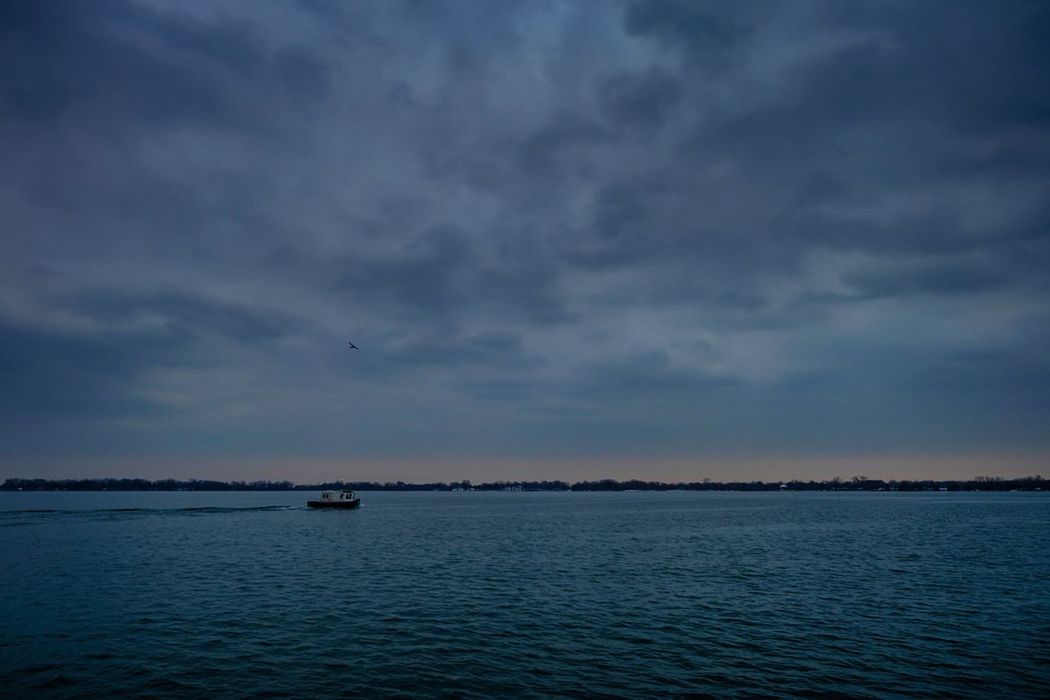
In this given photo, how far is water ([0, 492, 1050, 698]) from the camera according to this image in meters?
26.1

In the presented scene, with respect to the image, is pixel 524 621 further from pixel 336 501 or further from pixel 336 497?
pixel 336 497

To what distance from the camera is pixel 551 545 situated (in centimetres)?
7912

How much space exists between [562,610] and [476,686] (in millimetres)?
15391

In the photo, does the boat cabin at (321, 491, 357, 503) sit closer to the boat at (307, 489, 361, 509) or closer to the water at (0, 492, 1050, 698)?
the boat at (307, 489, 361, 509)

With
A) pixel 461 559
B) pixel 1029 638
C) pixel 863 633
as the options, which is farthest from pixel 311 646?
pixel 1029 638

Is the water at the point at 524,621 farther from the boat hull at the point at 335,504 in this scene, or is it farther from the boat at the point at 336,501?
the boat at the point at 336,501

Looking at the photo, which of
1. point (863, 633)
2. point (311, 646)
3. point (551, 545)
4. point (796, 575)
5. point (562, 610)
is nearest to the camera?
point (311, 646)

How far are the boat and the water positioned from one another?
91.2m

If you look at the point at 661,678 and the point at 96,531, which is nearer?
the point at 661,678

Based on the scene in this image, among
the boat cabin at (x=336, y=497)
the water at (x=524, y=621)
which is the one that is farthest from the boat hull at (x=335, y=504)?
the water at (x=524, y=621)

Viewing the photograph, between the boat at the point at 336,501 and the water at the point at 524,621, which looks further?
the boat at the point at 336,501

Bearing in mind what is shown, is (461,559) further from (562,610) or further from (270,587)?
(562,610)

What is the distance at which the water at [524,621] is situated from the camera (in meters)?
26.1

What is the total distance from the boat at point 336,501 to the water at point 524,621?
299ft
